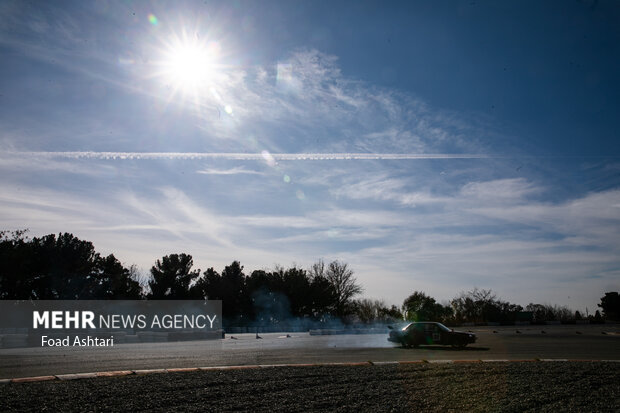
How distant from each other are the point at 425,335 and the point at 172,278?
55.2m

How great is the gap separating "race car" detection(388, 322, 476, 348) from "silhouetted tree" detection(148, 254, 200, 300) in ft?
176

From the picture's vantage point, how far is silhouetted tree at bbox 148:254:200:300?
228 ft

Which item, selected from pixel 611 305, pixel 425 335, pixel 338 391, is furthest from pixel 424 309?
pixel 338 391

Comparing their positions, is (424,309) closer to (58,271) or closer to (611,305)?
(611,305)

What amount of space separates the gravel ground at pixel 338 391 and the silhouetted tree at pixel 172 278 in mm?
63017

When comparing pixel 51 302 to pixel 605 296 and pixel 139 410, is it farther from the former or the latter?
pixel 605 296

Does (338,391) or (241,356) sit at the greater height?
(338,391)

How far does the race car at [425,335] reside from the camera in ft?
65.5

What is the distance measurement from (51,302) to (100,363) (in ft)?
147

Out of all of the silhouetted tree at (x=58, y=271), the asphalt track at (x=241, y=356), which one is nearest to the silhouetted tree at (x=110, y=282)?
the silhouetted tree at (x=58, y=271)

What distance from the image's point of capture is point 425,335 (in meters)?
21.0

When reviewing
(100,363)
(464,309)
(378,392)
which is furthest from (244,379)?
(464,309)

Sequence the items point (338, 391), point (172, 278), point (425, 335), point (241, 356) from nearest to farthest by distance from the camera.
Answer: point (338, 391) < point (241, 356) < point (425, 335) < point (172, 278)

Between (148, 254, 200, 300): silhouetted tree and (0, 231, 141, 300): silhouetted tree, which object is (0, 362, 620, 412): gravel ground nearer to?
(0, 231, 141, 300): silhouetted tree
